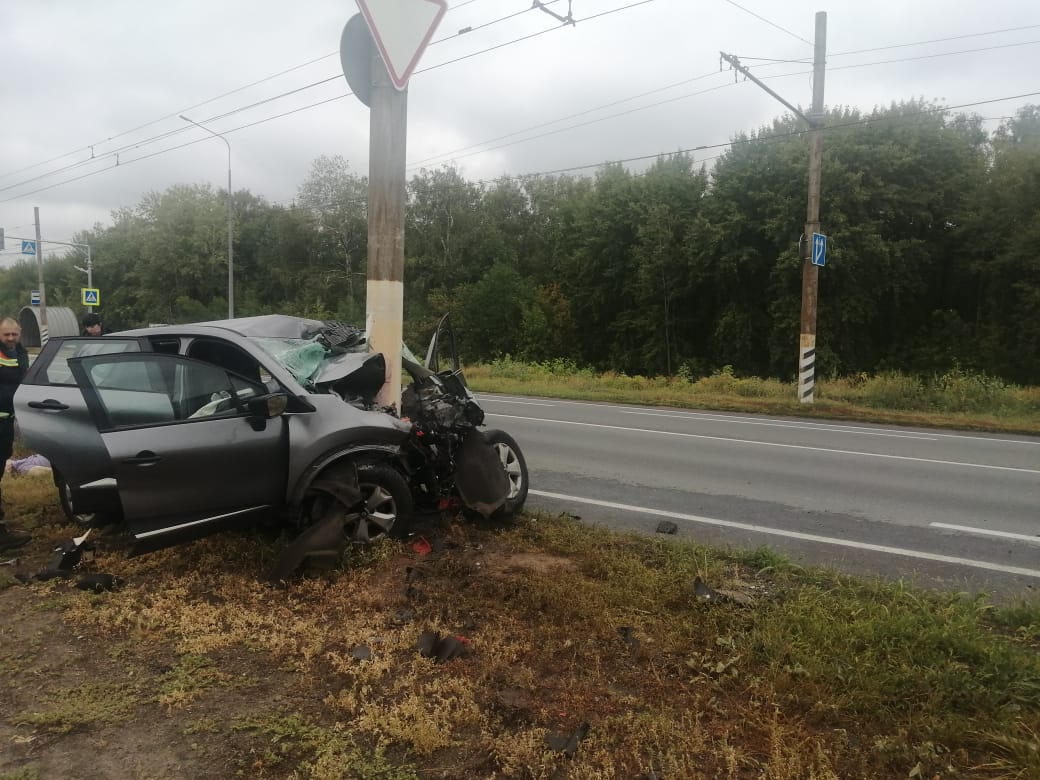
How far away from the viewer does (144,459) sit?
4.15 meters

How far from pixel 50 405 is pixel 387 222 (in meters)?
2.82

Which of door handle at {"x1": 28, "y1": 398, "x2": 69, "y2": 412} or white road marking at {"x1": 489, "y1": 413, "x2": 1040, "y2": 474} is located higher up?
door handle at {"x1": 28, "y1": 398, "x2": 69, "y2": 412}

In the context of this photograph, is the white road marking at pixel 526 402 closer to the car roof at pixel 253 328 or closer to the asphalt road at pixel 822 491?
the asphalt road at pixel 822 491

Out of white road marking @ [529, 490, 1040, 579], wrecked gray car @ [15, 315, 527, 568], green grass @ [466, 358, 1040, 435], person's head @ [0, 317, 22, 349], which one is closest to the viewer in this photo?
wrecked gray car @ [15, 315, 527, 568]

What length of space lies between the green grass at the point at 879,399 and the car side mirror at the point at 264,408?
13.3 m

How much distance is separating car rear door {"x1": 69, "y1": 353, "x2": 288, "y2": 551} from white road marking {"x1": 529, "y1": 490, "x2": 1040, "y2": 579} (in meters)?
3.24

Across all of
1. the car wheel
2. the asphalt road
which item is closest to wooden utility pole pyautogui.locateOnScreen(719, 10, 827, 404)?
the asphalt road

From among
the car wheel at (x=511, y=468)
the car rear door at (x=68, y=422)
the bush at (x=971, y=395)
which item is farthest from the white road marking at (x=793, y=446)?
the car rear door at (x=68, y=422)

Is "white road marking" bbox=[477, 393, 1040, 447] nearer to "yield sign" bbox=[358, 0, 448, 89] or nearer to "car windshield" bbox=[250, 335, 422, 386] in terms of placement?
"car windshield" bbox=[250, 335, 422, 386]

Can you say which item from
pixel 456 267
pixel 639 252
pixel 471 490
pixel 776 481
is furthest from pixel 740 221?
pixel 471 490

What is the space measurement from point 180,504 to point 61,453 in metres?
1.25

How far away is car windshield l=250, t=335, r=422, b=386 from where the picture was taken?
16.6 feet

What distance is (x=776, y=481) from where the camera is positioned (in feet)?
25.5

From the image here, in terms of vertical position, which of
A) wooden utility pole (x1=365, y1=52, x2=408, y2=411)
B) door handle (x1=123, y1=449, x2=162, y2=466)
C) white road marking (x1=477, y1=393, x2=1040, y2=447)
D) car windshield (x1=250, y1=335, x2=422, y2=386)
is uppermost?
wooden utility pole (x1=365, y1=52, x2=408, y2=411)
